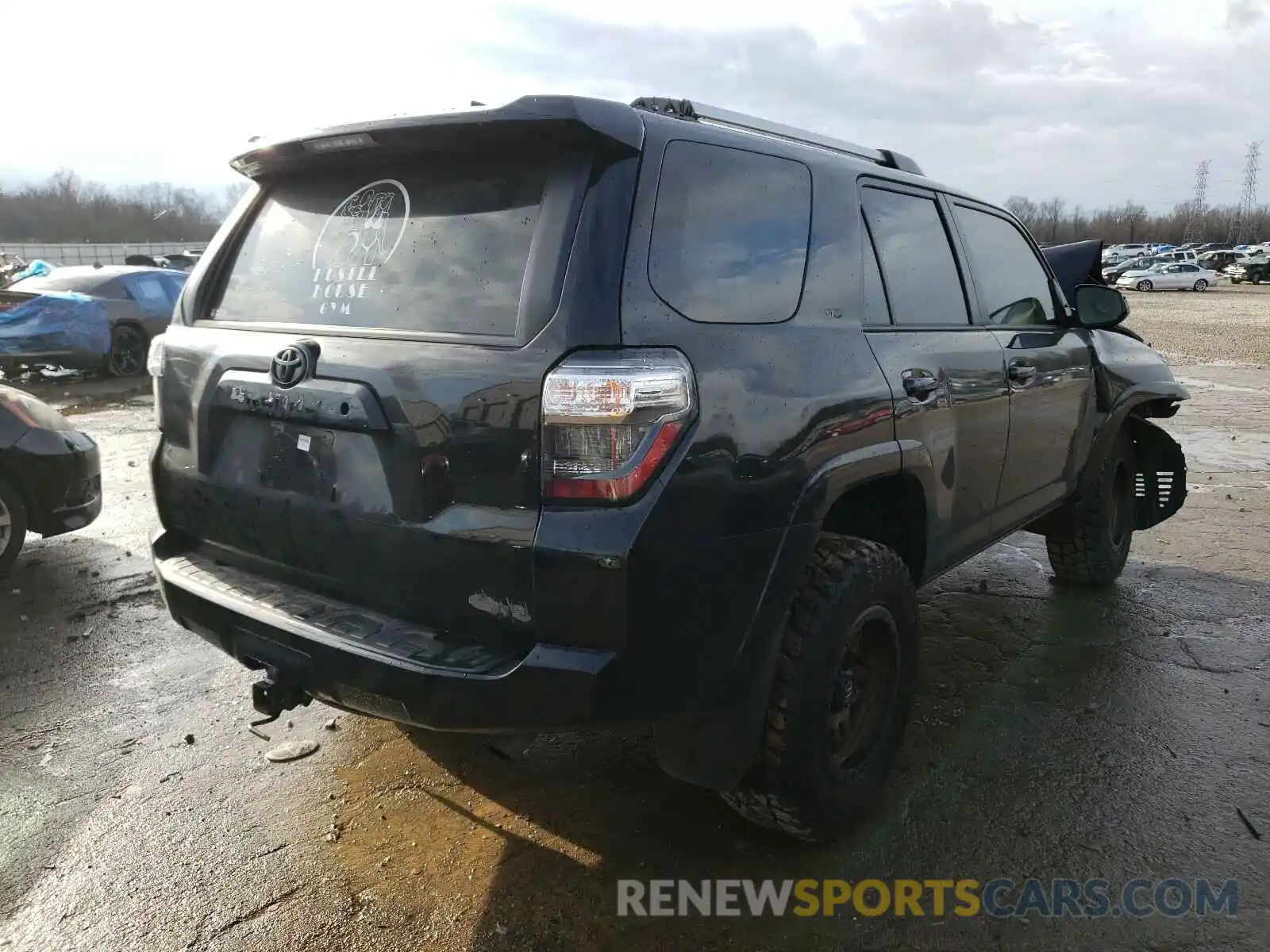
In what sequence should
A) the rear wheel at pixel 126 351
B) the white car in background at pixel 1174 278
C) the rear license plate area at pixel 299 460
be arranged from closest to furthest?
the rear license plate area at pixel 299 460
the rear wheel at pixel 126 351
the white car in background at pixel 1174 278

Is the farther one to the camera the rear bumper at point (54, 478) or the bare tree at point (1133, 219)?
the bare tree at point (1133, 219)

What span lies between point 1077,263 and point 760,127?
3.48 metres

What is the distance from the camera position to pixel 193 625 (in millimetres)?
2650

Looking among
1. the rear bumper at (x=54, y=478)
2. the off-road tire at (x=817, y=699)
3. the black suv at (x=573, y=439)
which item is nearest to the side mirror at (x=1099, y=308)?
the black suv at (x=573, y=439)

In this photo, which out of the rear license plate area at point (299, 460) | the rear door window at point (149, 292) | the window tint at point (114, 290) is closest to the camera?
the rear license plate area at point (299, 460)

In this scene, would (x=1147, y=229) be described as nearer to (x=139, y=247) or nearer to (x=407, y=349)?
(x=139, y=247)

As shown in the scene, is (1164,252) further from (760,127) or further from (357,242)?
(357,242)

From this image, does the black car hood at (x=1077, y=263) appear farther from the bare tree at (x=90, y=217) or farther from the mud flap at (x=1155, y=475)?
the bare tree at (x=90, y=217)

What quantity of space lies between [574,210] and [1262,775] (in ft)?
9.79

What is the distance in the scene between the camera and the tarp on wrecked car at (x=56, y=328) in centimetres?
1134

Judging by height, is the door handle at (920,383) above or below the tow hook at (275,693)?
above

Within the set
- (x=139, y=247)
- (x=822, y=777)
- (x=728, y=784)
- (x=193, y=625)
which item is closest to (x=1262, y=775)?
(x=822, y=777)

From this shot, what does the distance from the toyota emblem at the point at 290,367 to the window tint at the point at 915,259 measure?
1.78m

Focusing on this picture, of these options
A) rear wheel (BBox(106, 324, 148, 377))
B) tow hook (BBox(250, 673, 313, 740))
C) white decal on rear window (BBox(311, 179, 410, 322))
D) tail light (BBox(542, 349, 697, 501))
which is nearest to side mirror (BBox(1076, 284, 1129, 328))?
tail light (BBox(542, 349, 697, 501))
